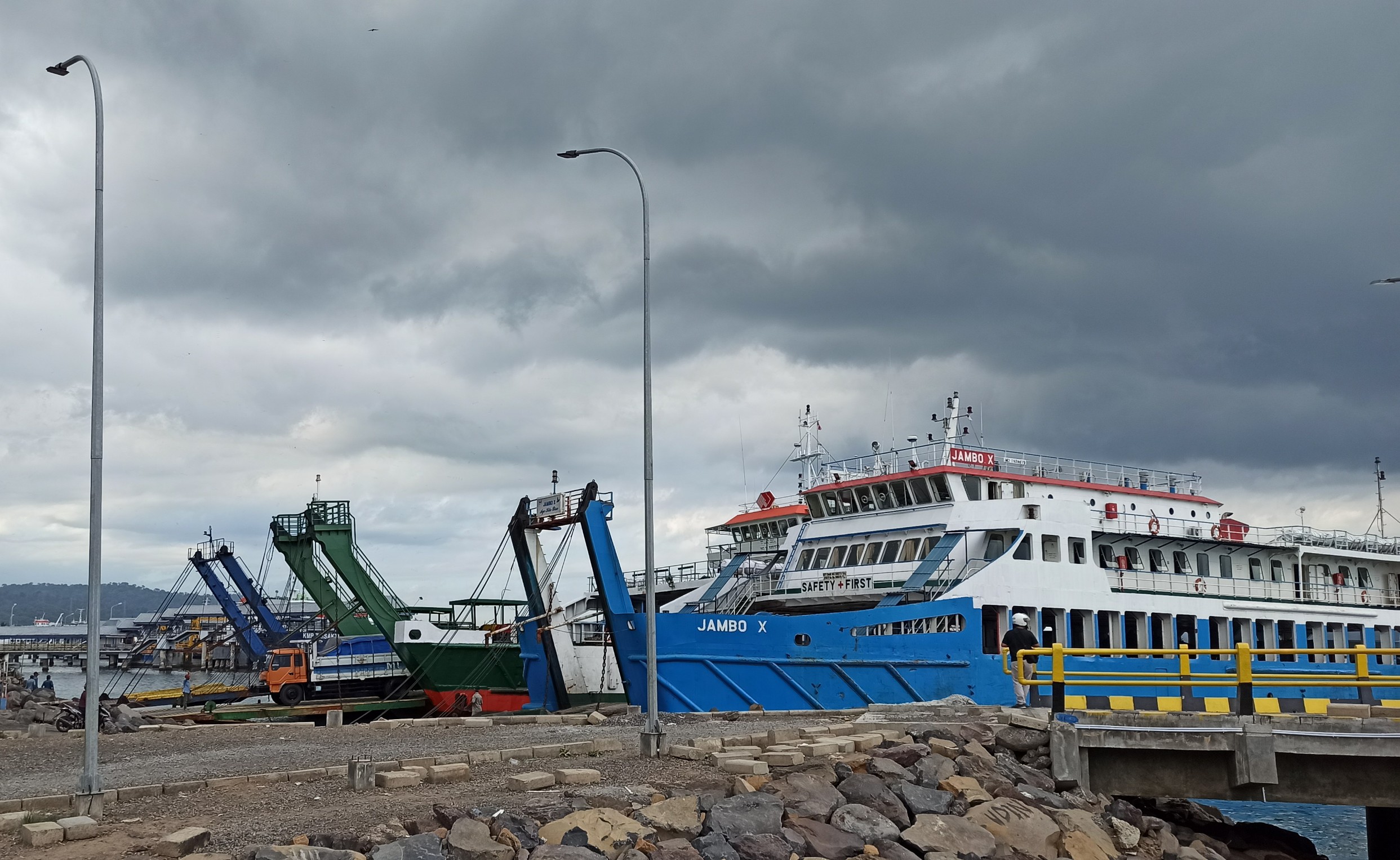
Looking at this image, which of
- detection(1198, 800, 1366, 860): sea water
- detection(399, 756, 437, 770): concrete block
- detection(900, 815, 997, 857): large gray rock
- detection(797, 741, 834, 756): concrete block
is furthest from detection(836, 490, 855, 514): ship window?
detection(399, 756, 437, 770): concrete block

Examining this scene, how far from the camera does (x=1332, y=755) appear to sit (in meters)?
12.8

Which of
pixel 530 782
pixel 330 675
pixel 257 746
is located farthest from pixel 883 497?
pixel 330 675

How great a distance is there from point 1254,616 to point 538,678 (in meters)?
18.2

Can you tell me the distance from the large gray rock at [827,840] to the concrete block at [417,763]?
12.3 ft

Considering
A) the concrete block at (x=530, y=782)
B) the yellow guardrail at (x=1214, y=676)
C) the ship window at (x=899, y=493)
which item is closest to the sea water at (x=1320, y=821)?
the yellow guardrail at (x=1214, y=676)

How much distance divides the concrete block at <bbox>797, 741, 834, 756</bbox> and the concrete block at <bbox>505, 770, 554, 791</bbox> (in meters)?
3.15

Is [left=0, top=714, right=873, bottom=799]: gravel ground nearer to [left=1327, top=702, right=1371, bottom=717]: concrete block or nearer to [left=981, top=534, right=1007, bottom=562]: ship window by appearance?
[left=1327, top=702, right=1371, bottom=717]: concrete block

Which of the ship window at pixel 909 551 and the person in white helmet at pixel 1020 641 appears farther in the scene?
the ship window at pixel 909 551

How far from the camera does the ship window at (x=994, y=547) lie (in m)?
24.7

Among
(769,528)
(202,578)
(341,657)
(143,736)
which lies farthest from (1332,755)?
(202,578)

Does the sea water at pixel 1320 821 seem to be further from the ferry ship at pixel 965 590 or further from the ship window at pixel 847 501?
the ship window at pixel 847 501

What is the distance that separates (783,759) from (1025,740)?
4.00 m

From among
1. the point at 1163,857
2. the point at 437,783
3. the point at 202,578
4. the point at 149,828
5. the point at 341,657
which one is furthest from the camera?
the point at 202,578

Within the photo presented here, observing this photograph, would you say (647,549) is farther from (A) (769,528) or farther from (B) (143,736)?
(A) (769,528)
